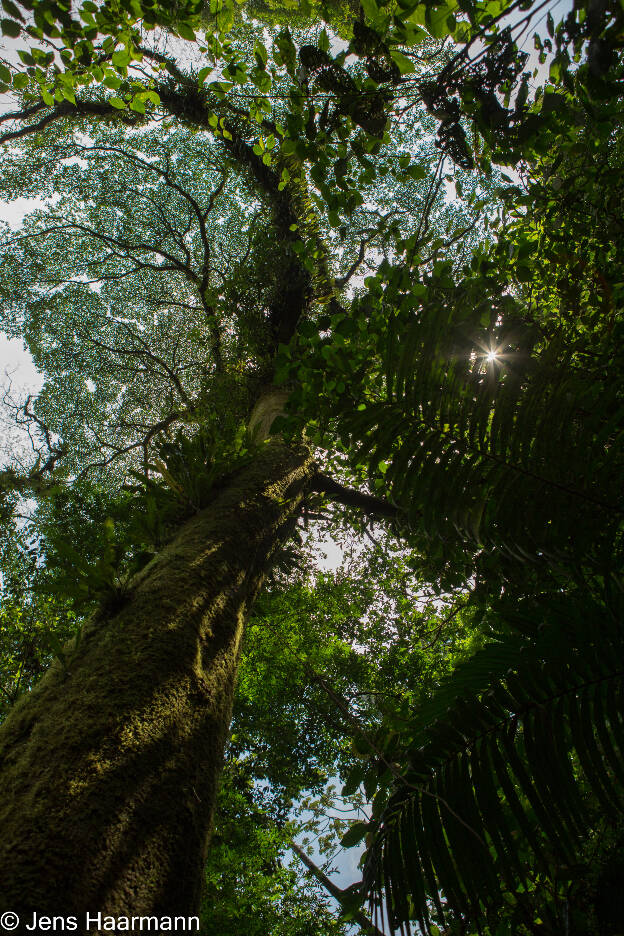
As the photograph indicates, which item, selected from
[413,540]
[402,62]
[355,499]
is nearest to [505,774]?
[402,62]

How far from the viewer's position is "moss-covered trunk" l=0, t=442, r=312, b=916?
3.21ft

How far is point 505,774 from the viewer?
1.22m

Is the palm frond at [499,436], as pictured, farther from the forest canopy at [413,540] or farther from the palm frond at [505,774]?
the palm frond at [505,774]

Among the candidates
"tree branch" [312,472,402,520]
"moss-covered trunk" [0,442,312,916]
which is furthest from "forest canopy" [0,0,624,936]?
"tree branch" [312,472,402,520]

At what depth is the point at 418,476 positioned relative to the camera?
1913 millimetres

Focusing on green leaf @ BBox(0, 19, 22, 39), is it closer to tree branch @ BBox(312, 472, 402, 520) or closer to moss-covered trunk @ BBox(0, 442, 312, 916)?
moss-covered trunk @ BBox(0, 442, 312, 916)

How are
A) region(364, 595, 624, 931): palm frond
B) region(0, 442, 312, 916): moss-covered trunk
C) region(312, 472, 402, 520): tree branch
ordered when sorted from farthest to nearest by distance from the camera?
region(312, 472, 402, 520): tree branch
region(364, 595, 624, 931): palm frond
region(0, 442, 312, 916): moss-covered trunk

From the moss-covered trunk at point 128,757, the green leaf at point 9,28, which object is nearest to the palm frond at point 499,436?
the moss-covered trunk at point 128,757

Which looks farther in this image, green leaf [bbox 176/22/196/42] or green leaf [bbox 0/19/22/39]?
green leaf [bbox 176/22/196/42]

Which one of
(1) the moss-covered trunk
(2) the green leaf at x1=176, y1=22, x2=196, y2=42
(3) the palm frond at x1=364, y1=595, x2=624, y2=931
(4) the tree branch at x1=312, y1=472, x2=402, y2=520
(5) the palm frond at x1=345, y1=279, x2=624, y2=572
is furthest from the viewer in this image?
(4) the tree branch at x1=312, y1=472, x2=402, y2=520

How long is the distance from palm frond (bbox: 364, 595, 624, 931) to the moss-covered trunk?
61 centimetres

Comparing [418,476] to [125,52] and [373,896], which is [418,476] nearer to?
[373,896]

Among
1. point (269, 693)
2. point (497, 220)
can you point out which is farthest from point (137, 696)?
point (269, 693)

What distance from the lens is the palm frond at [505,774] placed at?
1.18 meters
